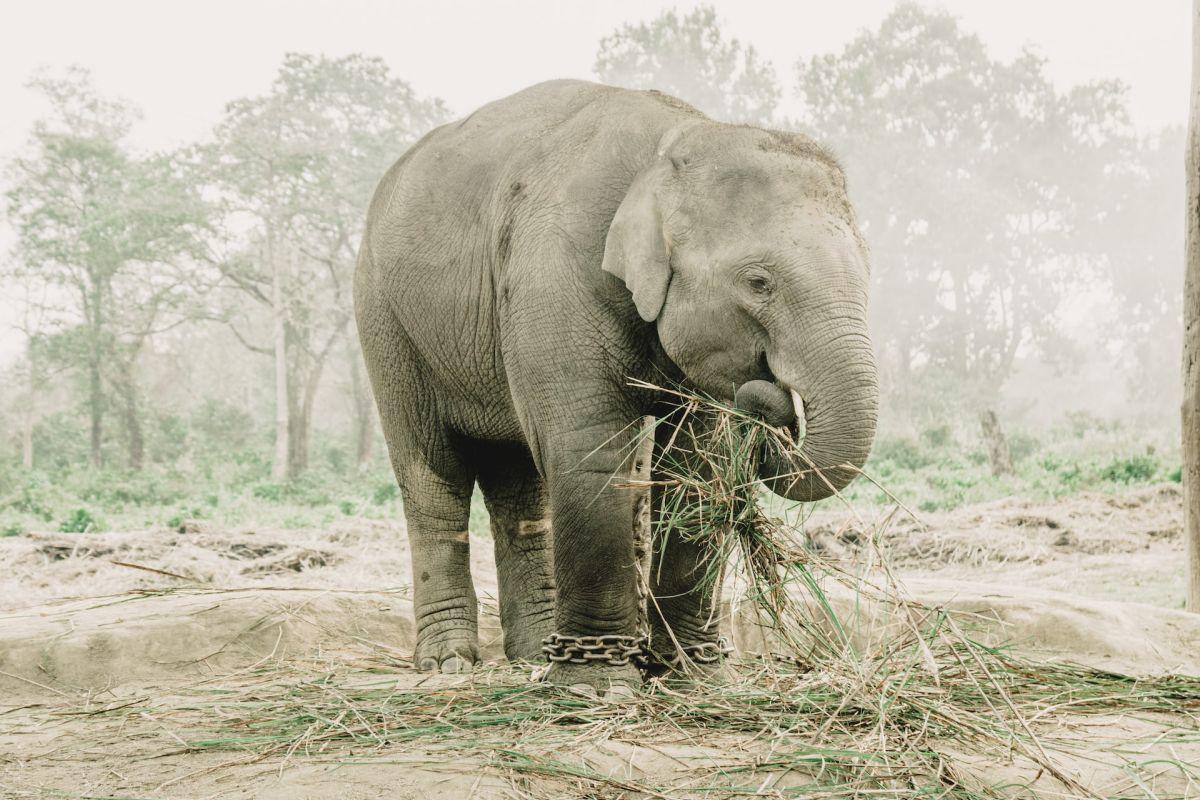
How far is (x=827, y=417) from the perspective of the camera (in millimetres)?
3736

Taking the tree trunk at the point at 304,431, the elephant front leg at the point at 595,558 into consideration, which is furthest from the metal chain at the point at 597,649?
the tree trunk at the point at 304,431

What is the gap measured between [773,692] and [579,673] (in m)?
0.76

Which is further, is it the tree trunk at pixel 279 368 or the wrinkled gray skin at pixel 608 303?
the tree trunk at pixel 279 368

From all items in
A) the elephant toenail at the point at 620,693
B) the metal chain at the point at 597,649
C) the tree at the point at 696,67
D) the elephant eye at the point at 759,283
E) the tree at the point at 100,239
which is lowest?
the elephant toenail at the point at 620,693

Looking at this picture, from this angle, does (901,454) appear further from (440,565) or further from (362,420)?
(440,565)

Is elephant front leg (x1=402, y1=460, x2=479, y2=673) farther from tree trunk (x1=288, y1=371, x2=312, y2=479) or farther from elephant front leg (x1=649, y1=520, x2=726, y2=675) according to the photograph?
tree trunk (x1=288, y1=371, x2=312, y2=479)

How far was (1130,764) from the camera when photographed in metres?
3.24

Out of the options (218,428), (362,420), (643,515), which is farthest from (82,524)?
(218,428)

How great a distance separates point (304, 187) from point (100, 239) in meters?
4.46

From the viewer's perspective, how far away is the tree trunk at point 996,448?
16531mm

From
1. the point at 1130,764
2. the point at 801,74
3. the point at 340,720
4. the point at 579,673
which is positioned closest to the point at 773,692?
the point at 579,673

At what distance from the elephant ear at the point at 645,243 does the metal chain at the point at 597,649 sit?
1.16 m

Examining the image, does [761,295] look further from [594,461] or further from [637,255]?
[594,461]

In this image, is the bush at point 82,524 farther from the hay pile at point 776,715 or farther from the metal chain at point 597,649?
the metal chain at point 597,649
